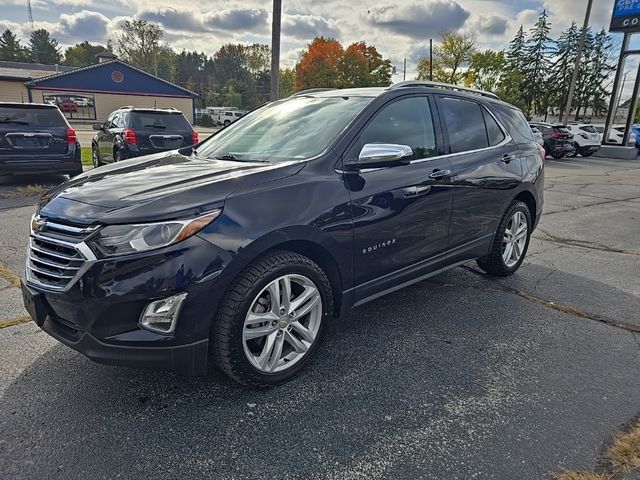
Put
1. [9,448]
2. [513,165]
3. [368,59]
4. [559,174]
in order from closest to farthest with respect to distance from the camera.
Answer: [9,448]
[513,165]
[559,174]
[368,59]

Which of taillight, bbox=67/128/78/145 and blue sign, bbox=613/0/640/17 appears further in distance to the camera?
blue sign, bbox=613/0/640/17

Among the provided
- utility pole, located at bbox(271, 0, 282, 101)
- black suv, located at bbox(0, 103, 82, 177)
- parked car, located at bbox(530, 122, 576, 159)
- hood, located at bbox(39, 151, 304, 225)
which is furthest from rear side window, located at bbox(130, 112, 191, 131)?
parked car, located at bbox(530, 122, 576, 159)

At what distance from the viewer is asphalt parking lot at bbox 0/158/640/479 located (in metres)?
2.16

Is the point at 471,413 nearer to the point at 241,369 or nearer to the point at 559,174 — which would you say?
the point at 241,369

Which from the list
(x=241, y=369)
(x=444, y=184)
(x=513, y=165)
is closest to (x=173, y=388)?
(x=241, y=369)

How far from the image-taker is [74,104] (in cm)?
3916

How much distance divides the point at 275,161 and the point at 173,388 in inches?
60.5

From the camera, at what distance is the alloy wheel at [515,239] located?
4645 mm

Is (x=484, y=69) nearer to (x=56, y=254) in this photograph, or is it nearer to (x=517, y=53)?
(x=517, y=53)

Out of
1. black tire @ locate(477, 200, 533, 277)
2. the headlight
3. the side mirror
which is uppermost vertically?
the side mirror

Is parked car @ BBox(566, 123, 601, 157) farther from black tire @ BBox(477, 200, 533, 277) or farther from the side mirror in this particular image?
the side mirror

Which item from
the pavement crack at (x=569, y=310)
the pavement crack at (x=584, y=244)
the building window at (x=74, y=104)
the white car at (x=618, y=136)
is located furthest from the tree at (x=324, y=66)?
the pavement crack at (x=569, y=310)

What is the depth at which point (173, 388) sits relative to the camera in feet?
8.92

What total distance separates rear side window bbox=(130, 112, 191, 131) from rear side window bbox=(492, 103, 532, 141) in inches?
309
